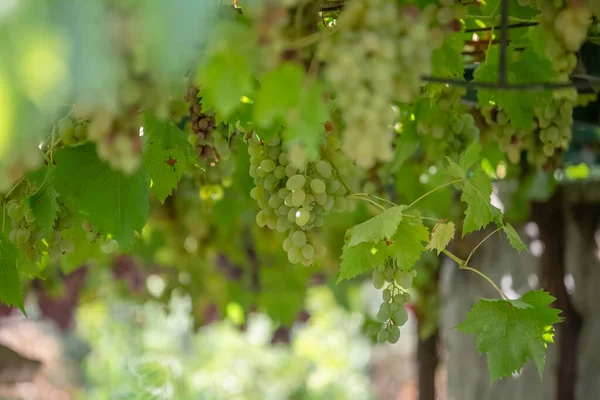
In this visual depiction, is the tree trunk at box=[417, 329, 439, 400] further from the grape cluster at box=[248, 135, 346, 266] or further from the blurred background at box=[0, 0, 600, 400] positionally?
the grape cluster at box=[248, 135, 346, 266]

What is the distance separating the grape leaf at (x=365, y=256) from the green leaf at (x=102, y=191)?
0.93 feet

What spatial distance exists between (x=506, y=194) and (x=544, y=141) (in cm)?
110

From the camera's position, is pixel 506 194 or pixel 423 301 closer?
pixel 506 194

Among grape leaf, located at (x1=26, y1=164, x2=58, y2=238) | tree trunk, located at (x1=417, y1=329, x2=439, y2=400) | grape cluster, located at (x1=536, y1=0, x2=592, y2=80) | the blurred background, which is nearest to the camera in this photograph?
the blurred background

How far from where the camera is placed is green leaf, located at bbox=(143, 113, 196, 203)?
1.10m

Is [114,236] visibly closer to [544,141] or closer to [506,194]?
[544,141]

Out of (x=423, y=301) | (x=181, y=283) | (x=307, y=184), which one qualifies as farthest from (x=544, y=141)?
(x=181, y=283)

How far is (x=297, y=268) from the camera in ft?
9.12

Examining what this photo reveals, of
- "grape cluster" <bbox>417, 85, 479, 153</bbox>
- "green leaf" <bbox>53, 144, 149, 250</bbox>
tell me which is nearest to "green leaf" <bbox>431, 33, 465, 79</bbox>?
"grape cluster" <bbox>417, 85, 479, 153</bbox>

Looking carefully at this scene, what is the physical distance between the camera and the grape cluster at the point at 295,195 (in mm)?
943

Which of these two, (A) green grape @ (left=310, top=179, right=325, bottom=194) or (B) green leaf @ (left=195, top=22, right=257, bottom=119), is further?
(A) green grape @ (left=310, top=179, right=325, bottom=194)

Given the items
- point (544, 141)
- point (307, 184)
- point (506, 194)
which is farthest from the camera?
point (506, 194)

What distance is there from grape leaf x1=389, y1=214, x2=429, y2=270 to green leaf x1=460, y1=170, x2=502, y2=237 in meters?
0.09

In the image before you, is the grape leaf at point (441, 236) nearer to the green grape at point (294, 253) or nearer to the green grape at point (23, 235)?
the green grape at point (294, 253)
